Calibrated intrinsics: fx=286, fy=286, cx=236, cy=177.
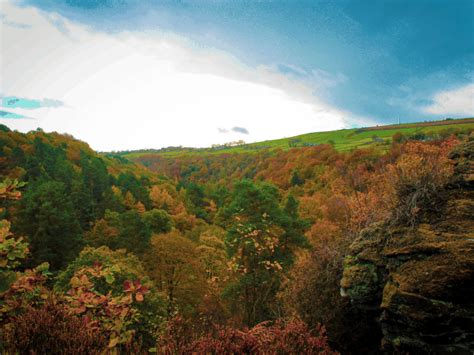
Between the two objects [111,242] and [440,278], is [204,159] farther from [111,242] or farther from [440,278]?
[440,278]

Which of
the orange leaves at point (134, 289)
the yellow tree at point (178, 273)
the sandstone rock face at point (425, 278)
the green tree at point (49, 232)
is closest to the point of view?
the orange leaves at point (134, 289)

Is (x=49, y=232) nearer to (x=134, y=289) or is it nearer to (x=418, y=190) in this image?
(x=134, y=289)

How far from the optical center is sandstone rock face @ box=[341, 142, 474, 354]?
21.0ft

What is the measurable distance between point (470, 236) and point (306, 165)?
88.2 metres

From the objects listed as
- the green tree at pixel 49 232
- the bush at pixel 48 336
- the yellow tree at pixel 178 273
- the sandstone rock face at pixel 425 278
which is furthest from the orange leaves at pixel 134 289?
the green tree at pixel 49 232

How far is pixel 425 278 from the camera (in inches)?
269

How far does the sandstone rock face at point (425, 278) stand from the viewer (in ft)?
21.0

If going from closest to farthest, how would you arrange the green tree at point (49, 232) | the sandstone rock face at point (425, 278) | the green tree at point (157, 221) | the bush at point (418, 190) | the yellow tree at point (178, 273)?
1. the sandstone rock face at point (425, 278)
2. the bush at point (418, 190)
3. the yellow tree at point (178, 273)
4. the green tree at point (49, 232)
5. the green tree at point (157, 221)

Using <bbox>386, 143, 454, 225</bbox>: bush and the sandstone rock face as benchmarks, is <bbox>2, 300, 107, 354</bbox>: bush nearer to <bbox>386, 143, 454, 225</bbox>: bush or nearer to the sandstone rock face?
the sandstone rock face

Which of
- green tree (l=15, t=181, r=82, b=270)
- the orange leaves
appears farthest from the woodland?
green tree (l=15, t=181, r=82, b=270)

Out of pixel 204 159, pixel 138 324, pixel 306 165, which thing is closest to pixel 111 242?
pixel 138 324

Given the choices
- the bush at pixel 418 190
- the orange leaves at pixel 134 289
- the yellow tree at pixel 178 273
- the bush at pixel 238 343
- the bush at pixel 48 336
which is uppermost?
the bush at pixel 418 190

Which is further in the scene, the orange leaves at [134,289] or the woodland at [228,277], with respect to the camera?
the orange leaves at [134,289]

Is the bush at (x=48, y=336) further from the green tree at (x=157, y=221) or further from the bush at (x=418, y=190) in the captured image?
the green tree at (x=157, y=221)
